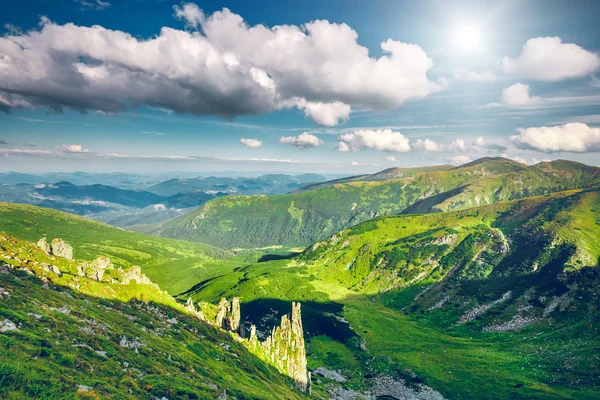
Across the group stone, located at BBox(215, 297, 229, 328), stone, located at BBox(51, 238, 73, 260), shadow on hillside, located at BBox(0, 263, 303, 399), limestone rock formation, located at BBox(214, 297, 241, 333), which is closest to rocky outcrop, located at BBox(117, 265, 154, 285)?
shadow on hillside, located at BBox(0, 263, 303, 399)

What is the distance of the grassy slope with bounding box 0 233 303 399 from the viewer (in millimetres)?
33312

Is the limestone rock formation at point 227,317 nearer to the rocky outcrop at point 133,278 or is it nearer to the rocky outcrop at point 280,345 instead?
the rocky outcrop at point 280,345

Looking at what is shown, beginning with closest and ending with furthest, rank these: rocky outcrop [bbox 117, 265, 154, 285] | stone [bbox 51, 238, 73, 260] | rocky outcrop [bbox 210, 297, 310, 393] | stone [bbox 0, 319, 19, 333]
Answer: stone [bbox 0, 319, 19, 333], rocky outcrop [bbox 117, 265, 154, 285], rocky outcrop [bbox 210, 297, 310, 393], stone [bbox 51, 238, 73, 260]

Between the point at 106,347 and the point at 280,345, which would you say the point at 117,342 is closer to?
the point at 106,347

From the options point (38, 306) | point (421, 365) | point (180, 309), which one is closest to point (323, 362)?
point (421, 365)

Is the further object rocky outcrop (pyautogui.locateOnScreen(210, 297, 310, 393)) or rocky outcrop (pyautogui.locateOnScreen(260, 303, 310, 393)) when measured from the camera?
rocky outcrop (pyautogui.locateOnScreen(260, 303, 310, 393))

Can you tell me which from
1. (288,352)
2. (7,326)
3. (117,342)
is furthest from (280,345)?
(7,326)

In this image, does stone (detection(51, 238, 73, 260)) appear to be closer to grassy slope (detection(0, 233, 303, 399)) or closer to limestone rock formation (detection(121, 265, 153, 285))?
grassy slope (detection(0, 233, 303, 399))

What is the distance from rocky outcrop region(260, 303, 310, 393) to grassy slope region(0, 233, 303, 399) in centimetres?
1930

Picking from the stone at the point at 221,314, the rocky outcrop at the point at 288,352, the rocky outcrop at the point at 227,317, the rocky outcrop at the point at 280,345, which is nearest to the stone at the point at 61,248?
the stone at the point at 221,314

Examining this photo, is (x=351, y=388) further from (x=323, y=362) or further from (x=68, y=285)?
(x=68, y=285)

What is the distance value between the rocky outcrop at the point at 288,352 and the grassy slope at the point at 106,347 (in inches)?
760

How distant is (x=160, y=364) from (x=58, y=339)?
53.0ft

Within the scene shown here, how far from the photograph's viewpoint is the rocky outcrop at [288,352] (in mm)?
111969
